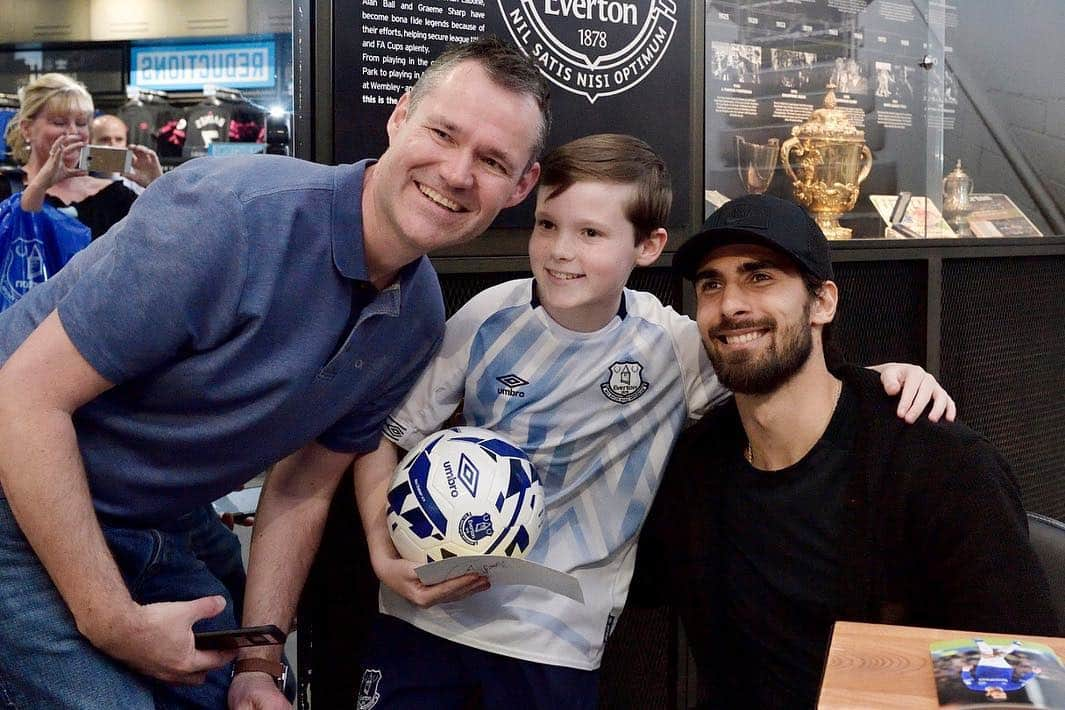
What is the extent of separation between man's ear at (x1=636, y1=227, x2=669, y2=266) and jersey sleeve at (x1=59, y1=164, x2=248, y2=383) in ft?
2.88

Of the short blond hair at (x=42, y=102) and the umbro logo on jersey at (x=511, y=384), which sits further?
the short blond hair at (x=42, y=102)

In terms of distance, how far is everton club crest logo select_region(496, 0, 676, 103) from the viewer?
281 centimetres

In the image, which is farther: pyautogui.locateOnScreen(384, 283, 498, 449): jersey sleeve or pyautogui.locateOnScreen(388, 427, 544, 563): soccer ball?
pyautogui.locateOnScreen(384, 283, 498, 449): jersey sleeve

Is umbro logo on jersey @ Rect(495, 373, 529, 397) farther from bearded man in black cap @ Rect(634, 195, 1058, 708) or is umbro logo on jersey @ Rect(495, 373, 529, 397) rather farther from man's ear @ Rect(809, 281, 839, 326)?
man's ear @ Rect(809, 281, 839, 326)

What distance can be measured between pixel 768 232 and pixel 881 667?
97cm

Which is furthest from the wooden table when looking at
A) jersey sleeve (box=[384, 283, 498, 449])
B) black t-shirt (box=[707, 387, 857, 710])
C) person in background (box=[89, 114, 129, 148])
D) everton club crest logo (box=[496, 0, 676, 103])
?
person in background (box=[89, 114, 129, 148])

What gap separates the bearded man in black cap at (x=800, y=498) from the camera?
1905 millimetres

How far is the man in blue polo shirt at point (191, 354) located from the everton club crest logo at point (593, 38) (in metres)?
0.87

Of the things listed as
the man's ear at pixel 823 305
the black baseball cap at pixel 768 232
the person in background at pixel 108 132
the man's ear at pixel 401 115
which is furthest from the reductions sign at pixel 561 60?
the person in background at pixel 108 132

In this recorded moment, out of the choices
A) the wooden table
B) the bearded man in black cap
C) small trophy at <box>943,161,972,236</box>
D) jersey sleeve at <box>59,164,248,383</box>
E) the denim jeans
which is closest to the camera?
the wooden table

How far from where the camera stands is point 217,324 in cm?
176

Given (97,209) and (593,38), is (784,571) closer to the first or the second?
(593,38)

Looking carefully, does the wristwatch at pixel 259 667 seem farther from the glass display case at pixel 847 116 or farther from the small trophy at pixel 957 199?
the small trophy at pixel 957 199

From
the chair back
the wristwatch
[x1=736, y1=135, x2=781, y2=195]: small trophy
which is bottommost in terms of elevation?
the wristwatch
